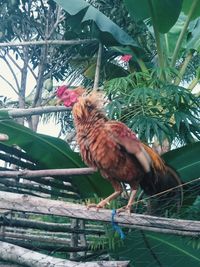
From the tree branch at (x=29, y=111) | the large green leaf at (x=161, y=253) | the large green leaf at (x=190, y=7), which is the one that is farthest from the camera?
the large green leaf at (x=190, y=7)

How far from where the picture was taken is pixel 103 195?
155 inches

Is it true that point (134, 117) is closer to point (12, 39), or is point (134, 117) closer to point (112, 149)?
point (112, 149)

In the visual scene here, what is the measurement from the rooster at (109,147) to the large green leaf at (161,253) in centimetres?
71

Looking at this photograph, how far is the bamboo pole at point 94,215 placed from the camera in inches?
87.3

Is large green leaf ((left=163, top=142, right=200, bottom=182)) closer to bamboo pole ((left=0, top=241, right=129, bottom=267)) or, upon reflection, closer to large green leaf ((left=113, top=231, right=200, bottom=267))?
large green leaf ((left=113, top=231, right=200, bottom=267))

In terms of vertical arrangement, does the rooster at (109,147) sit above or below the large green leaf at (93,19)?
below

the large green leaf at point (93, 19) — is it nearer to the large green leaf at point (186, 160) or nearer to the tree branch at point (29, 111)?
the large green leaf at point (186, 160)

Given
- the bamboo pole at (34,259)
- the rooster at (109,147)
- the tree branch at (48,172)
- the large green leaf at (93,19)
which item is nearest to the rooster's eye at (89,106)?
the rooster at (109,147)

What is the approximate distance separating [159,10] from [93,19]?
634 millimetres

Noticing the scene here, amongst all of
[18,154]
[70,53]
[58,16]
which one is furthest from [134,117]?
[58,16]

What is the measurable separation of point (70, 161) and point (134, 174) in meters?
1.21

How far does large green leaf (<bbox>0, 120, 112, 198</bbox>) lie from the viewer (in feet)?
11.7

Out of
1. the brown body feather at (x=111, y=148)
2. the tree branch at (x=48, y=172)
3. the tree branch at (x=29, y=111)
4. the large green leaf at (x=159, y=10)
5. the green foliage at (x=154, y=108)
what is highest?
the large green leaf at (x=159, y=10)

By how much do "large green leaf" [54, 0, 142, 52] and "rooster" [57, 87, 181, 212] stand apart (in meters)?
1.89
